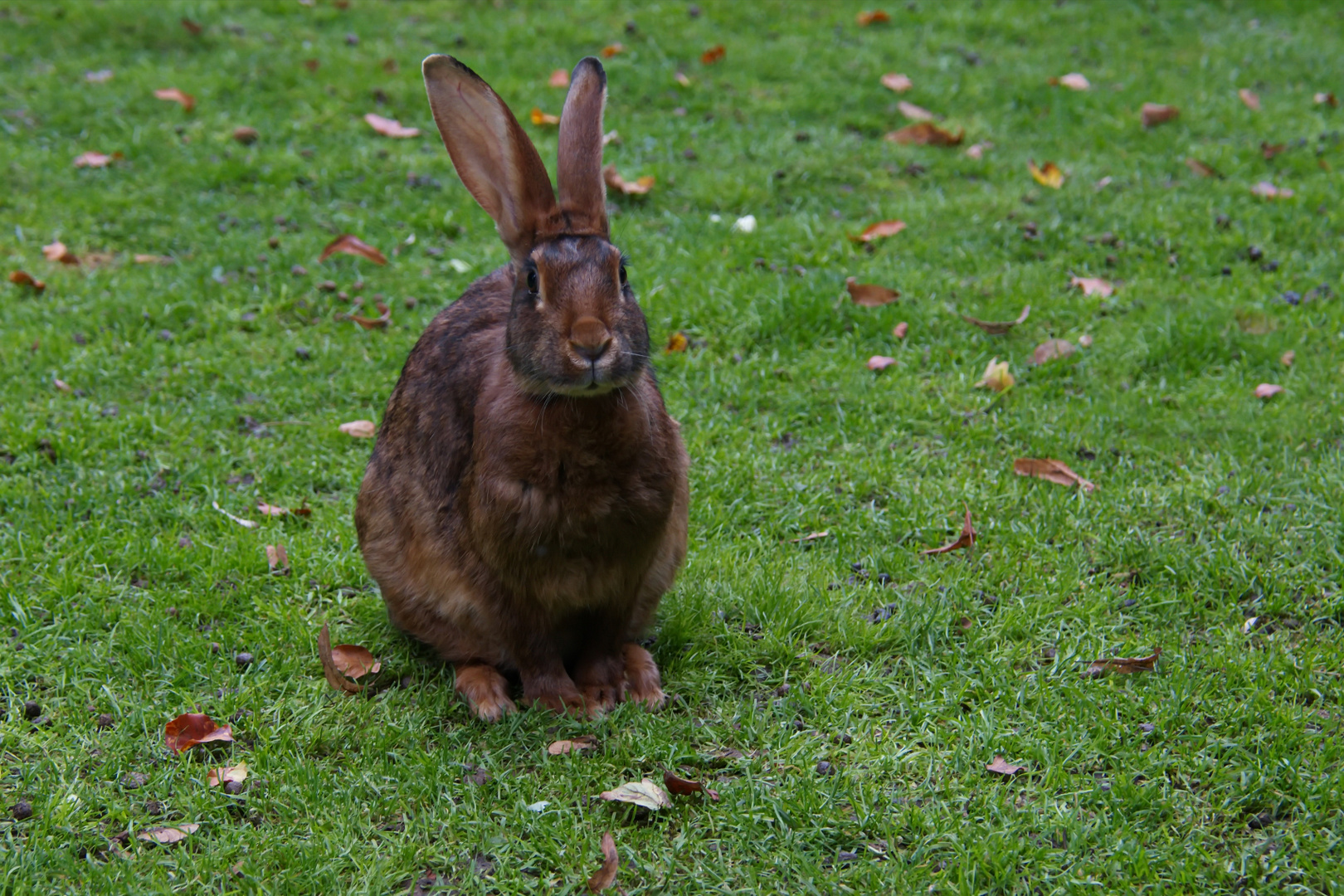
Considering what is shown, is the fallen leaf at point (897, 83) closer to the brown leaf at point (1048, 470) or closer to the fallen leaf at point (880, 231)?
the fallen leaf at point (880, 231)

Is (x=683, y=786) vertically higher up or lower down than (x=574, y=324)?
lower down

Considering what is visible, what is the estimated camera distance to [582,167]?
342 cm

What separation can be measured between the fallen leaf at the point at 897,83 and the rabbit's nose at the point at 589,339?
20.8ft

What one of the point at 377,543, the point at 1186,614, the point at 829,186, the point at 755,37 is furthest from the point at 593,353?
the point at 755,37

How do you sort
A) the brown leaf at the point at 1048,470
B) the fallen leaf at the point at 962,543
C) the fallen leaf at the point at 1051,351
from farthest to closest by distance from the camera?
1. the fallen leaf at the point at 1051,351
2. the brown leaf at the point at 1048,470
3. the fallen leaf at the point at 962,543

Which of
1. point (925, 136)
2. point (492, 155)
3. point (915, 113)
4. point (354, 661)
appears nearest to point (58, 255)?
point (354, 661)

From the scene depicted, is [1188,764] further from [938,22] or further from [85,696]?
[938,22]

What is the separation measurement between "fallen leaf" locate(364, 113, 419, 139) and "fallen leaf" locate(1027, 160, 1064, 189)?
12.8 feet

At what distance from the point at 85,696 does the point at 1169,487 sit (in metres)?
3.74

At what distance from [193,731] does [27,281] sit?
12.1 ft

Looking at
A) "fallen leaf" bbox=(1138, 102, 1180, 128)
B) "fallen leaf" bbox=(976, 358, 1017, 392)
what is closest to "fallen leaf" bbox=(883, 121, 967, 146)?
"fallen leaf" bbox=(1138, 102, 1180, 128)

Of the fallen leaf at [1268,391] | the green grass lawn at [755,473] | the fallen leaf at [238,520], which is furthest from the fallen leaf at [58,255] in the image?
the fallen leaf at [1268,391]

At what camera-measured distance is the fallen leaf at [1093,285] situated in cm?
615

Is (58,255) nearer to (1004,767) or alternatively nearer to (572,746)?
(572,746)
